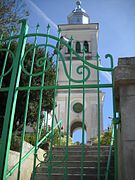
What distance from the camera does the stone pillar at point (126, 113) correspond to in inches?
81.6

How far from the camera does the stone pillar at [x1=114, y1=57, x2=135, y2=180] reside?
207 centimetres

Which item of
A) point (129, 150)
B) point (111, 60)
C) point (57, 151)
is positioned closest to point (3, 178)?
point (129, 150)

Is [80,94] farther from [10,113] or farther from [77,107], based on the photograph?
[10,113]

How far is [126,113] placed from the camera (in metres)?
2.26

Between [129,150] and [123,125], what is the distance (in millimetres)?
244

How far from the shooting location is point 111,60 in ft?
9.39

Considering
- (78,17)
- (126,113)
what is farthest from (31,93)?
(78,17)

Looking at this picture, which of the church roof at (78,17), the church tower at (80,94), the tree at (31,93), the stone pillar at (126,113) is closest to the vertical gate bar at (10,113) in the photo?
the stone pillar at (126,113)

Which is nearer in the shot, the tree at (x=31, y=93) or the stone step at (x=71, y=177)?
the stone step at (x=71, y=177)

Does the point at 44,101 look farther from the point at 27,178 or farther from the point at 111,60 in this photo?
the point at 111,60

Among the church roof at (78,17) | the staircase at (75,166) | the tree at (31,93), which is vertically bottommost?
the staircase at (75,166)

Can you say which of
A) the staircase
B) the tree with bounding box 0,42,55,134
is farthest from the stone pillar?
the tree with bounding box 0,42,55,134

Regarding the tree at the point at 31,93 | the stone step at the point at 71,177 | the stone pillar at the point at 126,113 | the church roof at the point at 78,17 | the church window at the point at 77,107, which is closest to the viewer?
the stone pillar at the point at 126,113

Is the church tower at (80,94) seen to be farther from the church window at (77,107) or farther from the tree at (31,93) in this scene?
the tree at (31,93)
